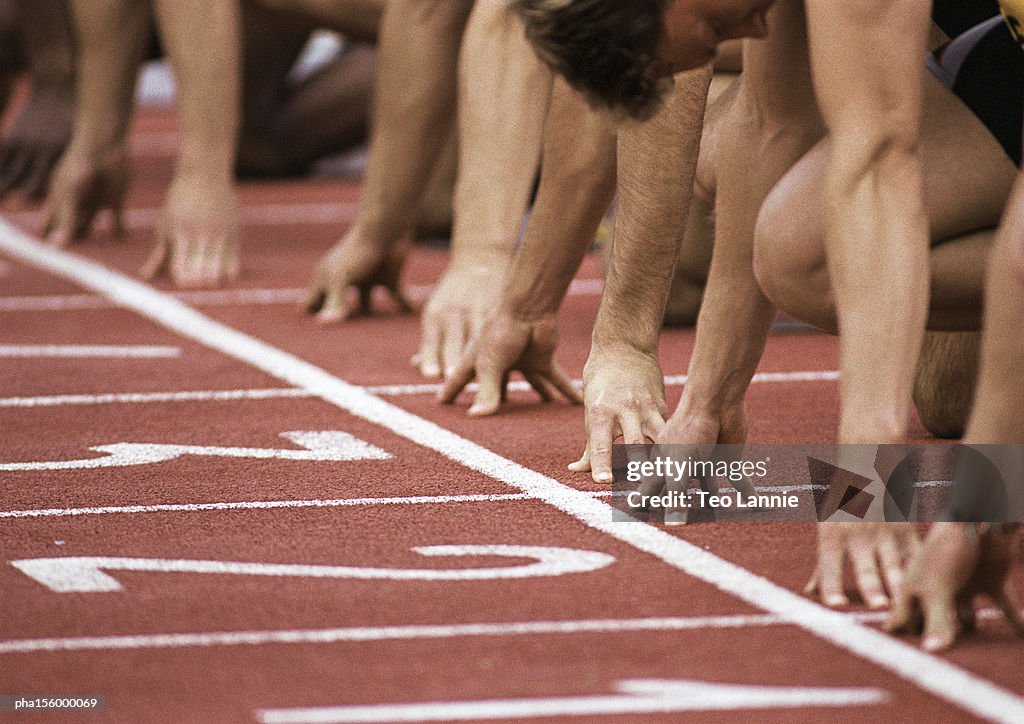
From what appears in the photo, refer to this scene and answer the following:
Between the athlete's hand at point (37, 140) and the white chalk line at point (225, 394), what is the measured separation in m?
4.58

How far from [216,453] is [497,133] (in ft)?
4.46

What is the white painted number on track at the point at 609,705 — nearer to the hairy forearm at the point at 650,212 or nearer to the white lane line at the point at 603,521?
the white lane line at the point at 603,521

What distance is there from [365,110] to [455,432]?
611 cm

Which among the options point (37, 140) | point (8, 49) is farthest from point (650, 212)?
point (8, 49)

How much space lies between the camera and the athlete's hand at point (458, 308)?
480 cm

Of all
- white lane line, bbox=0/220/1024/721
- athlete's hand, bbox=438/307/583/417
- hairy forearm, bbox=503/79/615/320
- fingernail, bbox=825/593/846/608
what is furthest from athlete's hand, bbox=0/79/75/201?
fingernail, bbox=825/593/846/608

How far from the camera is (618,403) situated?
141 inches

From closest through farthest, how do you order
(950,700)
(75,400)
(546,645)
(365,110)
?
1. (950,700)
2. (546,645)
3. (75,400)
4. (365,110)

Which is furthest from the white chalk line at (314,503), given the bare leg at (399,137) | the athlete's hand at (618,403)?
the bare leg at (399,137)

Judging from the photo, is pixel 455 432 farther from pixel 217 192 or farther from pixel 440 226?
pixel 440 226

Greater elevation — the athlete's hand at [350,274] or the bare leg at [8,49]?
the bare leg at [8,49]

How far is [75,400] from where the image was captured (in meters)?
4.59

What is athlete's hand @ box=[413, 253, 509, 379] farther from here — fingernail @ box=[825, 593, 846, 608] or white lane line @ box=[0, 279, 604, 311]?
fingernail @ box=[825, 593, 846, 608]

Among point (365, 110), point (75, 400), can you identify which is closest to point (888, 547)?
point (75, 400)
